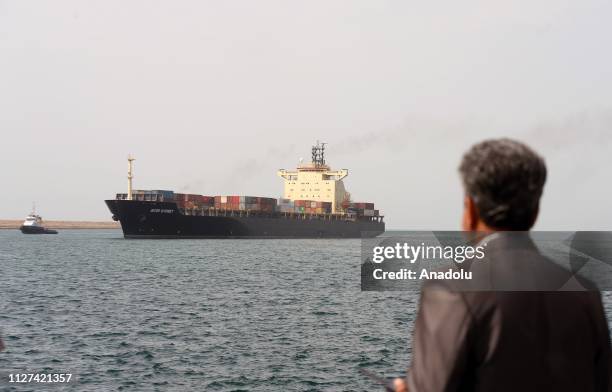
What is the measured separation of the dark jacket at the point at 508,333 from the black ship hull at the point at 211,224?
69.5 m

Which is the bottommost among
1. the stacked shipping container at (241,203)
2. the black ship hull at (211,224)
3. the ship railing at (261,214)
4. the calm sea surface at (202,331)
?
the calm sea surface at (202,331)

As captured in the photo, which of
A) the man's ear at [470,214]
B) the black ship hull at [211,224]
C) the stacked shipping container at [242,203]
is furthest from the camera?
the stacked shipping container at [242,203]

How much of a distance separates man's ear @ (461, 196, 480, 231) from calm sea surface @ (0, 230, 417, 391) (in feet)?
28.1

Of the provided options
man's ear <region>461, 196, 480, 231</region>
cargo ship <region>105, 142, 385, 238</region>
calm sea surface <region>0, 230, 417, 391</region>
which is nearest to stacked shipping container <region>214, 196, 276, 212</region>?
cargo ship <region>105, 142, 385, 238</region>

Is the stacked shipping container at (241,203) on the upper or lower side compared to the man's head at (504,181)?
upper

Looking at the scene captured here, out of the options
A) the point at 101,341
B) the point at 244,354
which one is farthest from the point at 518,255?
the point at 101,341

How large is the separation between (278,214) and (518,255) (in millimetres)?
84588

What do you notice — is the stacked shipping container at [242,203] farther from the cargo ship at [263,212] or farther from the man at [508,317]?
the man at [508,317]

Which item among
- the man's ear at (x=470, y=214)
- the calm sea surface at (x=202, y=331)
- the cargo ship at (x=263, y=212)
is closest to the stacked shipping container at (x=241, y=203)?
the cargo ship at (x=263, y=212)

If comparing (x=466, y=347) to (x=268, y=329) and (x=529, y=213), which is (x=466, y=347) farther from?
(x=268, y=329)

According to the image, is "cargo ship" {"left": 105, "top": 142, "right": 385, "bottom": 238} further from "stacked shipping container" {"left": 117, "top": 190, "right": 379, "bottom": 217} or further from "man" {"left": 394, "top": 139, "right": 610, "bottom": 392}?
"man" {"left": 394, "top": 139, "right": 610, "bottom": 392}

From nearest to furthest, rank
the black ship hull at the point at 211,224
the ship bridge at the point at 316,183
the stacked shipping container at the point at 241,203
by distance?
the black ship hull at the point at 211,224
the stacked shipping container at the point at 241,203
the ship bridge at the point at 316,183

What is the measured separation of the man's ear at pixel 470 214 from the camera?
1.99m

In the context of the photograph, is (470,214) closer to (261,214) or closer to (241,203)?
(241,203)
